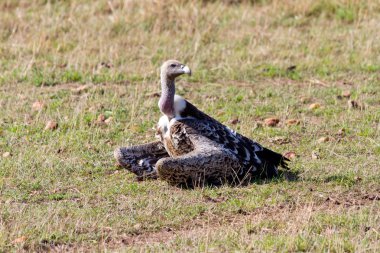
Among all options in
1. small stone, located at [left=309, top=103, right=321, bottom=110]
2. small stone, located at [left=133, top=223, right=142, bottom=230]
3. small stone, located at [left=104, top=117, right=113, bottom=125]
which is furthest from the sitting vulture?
small stone, located at [left=309, top=103, right=321, bottom=110]

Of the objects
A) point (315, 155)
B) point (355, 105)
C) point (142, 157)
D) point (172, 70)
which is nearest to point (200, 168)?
point (142, 157)

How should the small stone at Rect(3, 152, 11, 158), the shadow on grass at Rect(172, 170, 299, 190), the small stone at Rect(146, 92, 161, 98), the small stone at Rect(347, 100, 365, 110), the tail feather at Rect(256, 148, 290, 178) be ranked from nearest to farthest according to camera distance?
the shadow on grass at Rect(172, 170, 299, 190), the tail feather at Rect(256, 148, 290, 178), the small stone at Rect(3, 152, 11, 158), the small stone at Rect(347, 100, 365, 110), the small stone at Rect(146, 92, 161, 98)

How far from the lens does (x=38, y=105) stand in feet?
35.7

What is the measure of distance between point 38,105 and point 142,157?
2.62m

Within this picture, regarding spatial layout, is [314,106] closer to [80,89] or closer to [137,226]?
[80,89]

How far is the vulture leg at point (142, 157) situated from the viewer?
28.0 ft

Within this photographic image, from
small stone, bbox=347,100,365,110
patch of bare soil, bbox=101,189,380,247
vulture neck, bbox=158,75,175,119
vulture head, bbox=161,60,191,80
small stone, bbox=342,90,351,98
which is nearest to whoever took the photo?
patch of bare soil, bbox=101,189,380,247

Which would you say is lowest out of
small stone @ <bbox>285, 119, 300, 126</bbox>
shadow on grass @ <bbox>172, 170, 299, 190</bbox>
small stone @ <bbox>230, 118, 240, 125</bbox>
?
small stone @ <bbox>230, 118, 240, 125</bbox>

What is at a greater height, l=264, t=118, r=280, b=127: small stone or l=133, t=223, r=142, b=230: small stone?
l=133, t=223, r=142, b=230: small stone

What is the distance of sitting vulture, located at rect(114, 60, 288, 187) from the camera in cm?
806

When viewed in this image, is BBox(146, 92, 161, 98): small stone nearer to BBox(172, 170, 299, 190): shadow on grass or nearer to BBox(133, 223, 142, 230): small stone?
BBox(172, 170, 299, 190): shadow on grass

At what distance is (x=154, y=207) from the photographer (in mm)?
7680

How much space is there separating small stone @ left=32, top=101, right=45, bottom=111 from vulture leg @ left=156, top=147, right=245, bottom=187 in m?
3.12

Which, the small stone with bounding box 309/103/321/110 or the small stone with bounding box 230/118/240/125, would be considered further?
the small stone with bounding box 309/103/321/110
